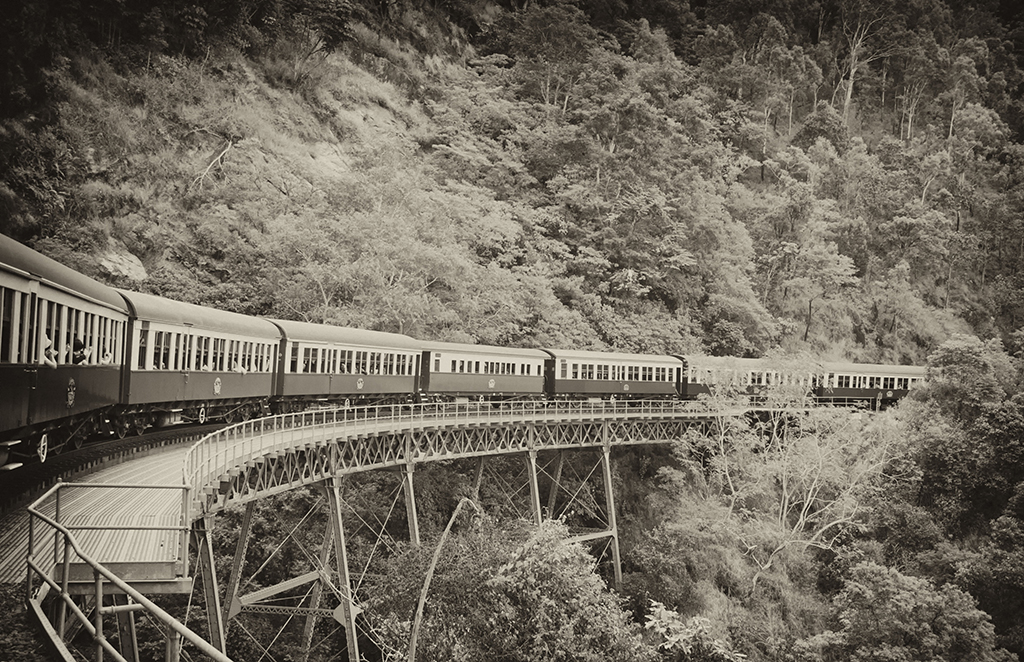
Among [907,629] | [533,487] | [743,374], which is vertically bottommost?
[907,629]

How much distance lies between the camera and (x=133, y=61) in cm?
4247

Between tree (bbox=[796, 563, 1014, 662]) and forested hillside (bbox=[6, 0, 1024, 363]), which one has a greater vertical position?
forested hillside (bbox=[6, 0, 1024, 363])

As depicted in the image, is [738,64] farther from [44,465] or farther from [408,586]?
[44,465]

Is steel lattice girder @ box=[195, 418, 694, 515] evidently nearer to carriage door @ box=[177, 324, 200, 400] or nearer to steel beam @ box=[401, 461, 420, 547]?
steel beam @ box=[401, 461, 420, 547]

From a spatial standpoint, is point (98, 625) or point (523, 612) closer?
point (98, 625)

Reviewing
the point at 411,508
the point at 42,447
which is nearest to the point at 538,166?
the point at 411,508

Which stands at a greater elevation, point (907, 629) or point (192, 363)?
point (192, 363)

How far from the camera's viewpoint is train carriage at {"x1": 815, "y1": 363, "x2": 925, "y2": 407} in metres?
42.4

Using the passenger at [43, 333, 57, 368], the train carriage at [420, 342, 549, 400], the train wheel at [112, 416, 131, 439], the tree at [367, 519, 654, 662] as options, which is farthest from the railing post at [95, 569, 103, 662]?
the train carriage at [420, 342, 549, 400]

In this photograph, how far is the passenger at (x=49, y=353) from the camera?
11347mm

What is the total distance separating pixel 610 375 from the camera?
3688 cm

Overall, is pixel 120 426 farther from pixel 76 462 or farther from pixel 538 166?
pixel 538 166

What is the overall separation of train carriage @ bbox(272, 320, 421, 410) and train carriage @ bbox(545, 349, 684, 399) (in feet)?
22.7

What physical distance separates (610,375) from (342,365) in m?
13.8
